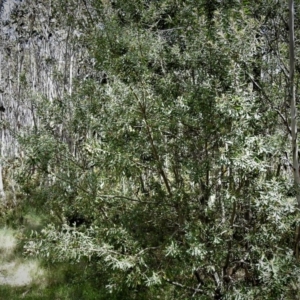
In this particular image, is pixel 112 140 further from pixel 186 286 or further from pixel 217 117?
pixel 186 286

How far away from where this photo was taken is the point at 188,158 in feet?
12.6

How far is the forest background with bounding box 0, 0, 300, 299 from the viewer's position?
3.07m

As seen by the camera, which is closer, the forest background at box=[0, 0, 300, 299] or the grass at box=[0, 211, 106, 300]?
the forest background at box=[0, 0, 300, 299]

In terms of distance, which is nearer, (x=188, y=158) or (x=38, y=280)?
(x=188, y=158)

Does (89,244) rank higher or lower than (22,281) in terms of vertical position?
higher

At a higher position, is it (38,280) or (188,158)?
(188,158)

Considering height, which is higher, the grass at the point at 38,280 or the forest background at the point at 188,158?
the forest background at the point at 188,158

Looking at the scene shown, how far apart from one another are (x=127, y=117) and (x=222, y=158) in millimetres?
1046

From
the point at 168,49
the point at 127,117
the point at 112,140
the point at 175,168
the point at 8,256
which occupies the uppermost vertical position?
the point at 168,49

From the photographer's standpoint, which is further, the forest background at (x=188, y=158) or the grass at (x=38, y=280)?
the grass at (x=38, y=280)

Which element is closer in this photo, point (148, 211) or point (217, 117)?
point (217, 117)

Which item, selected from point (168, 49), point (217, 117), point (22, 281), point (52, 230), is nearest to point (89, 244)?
point (52, 230)

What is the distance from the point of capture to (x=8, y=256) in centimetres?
725

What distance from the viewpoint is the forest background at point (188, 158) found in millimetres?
3074
